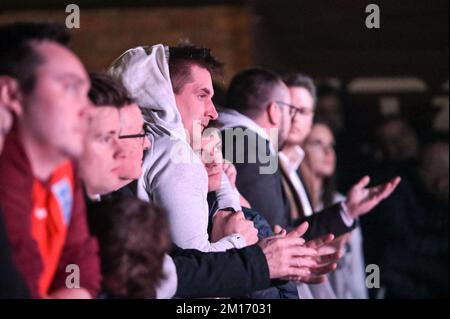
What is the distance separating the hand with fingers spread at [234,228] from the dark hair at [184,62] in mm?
372

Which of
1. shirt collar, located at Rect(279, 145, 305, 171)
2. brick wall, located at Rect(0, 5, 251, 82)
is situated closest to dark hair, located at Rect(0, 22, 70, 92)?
shirt collar, located at Rect(279, 145, 305, 171)

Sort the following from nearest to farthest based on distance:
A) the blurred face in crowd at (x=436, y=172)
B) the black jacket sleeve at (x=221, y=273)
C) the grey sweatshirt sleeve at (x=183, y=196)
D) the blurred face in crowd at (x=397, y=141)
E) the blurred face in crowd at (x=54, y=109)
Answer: the blurred face in crowd at (x=54, y=109) < the black jacket sleeve at (x=221, y=273) < the grey sweatshirt sleeve at (x=183, y=196) < the blurred face in crowd at (x=436, y=172) < the blurred face in crowd at (x=397, y=141)

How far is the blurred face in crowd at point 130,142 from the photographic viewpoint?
257 centimetres

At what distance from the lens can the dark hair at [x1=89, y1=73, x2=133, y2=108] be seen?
8.11ft

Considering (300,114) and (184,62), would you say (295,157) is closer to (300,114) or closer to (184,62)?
(300,114)

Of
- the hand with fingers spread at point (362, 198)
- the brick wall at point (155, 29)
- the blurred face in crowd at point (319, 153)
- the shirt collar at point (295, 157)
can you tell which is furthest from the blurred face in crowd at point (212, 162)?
the brick wall at point (155, 29)

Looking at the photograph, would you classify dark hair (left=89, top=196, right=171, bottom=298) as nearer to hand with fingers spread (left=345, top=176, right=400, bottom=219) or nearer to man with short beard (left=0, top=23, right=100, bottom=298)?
man with short beard (left=0, top=23, right=100, bottom=298)

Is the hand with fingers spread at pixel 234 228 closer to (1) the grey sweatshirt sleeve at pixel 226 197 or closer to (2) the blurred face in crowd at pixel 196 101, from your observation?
(1) the grey sweatshirt sleeve at pixel 226 197

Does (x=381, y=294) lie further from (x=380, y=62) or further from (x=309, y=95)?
(x=380, y=62)

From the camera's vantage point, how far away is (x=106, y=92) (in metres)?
2.50

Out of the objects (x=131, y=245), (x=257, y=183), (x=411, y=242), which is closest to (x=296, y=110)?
(x=257, y=183)

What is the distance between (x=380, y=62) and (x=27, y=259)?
7.59 meters

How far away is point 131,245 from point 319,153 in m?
3.50
